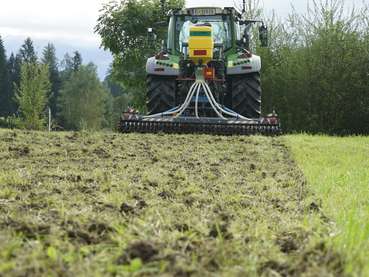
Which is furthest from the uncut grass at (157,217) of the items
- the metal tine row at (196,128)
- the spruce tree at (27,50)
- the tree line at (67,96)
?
the spruce tree at (27,50)

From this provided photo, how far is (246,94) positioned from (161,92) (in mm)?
1557

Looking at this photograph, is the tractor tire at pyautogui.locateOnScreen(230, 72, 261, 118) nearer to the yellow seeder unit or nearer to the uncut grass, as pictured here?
the yellow seeder unit

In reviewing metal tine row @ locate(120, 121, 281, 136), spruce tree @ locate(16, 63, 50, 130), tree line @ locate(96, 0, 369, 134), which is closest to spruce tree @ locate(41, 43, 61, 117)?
spruce tree @ locate(16, 63, 50, 130)

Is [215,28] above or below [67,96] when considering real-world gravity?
above

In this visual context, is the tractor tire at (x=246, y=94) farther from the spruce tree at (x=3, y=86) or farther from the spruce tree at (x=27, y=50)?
the spruce tree at (x=27, y=50)

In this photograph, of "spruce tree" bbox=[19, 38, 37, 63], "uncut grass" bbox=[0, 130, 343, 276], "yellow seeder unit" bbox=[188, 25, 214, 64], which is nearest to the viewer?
"uncut grass" bbox=[0, 130, 343, 276]

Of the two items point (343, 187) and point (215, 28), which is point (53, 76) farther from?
point (343, 187)

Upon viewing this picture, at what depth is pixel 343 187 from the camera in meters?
4.50

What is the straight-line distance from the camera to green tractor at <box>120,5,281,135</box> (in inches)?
378

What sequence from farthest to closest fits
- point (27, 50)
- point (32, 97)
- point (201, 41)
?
1. point (27, 50)
2. point (32, 97)
3. point (201, 41)

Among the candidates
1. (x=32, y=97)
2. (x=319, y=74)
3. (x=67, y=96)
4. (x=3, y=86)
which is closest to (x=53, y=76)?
(x=67, y=96)

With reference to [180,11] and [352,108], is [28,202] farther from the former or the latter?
[352,108]

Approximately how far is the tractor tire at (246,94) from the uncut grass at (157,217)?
4510 mm

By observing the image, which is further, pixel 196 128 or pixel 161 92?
pixel 161 92
